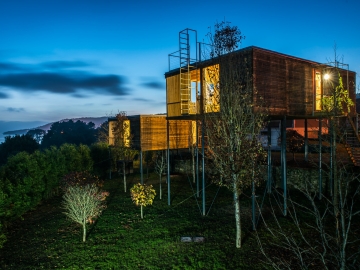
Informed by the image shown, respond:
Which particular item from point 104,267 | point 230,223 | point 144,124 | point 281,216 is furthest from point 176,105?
point 104,267

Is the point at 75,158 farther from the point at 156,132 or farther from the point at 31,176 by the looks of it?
the point at 156,132

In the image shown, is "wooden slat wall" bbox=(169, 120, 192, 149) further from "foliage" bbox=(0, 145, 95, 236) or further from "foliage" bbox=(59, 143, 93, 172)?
"foliage" bbox=(0, 145, 95, 236)

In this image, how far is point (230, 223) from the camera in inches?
475

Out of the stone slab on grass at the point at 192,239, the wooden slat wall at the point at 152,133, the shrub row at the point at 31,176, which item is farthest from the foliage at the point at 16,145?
the stone slab on grass at the point at 192,239

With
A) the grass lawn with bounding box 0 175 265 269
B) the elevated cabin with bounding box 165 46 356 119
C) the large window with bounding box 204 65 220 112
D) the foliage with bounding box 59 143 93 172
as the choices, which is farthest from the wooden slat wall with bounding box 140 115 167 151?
the foliage with bounding box 59 143 93 172

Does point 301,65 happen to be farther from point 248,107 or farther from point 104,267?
point 104,267

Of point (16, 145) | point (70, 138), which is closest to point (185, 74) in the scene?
point (16, 145)

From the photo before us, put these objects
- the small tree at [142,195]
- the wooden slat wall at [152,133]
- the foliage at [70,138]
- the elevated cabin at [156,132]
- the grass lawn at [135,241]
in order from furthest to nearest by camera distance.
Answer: the foliage at [70,138] → the elevated cabin at [156,132] → the wooden slat wall at [152,133] → the small tree at [142,195] → the grass lawn at [135,241]

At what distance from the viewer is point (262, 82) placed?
12141mm

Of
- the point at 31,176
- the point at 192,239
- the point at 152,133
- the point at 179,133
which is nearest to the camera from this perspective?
the point at 192,239

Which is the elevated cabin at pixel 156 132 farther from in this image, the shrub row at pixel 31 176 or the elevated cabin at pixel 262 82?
the shrub row at pixel 31 176

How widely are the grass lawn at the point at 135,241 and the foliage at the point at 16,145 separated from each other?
37.6m

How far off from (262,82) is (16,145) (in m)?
50.0

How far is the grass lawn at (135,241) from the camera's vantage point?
8.78 meters
